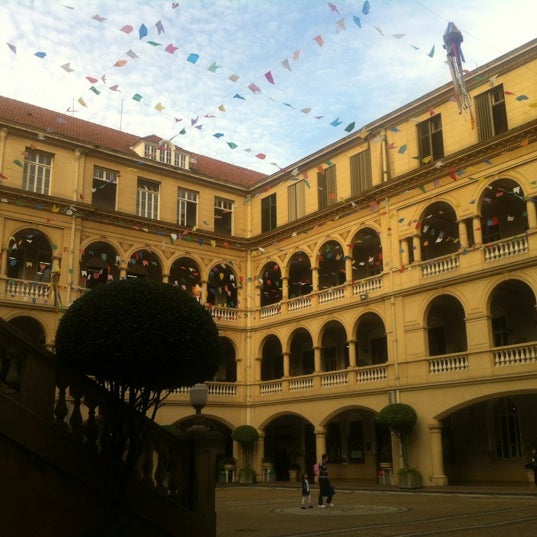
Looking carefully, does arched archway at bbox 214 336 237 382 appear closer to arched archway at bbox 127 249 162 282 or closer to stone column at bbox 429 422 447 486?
arched archway at bbox 127 249 162 282

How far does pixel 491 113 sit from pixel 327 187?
322 inches

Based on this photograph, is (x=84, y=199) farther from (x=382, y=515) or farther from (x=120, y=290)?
(x=120, y=290)

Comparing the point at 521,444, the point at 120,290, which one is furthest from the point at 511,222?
the point at 120,290

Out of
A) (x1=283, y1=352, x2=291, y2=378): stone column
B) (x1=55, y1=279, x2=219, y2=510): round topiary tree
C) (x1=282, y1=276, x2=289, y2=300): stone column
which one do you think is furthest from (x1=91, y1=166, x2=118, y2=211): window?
(x1=55, y1=279, x2=219, y2=510): round topiary tree

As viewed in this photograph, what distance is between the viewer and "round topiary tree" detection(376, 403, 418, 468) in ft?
76.0

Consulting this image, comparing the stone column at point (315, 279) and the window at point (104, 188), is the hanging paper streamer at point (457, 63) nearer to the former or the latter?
the stone column at point (315, 279)

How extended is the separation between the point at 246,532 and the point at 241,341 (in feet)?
67.1

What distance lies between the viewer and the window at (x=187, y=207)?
103ft

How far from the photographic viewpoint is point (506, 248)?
73.3ft

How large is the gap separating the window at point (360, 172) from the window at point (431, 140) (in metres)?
2.53

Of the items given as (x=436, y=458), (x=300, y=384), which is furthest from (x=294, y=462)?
(x=436, y=458)

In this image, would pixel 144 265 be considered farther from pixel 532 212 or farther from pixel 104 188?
pixel 532 212

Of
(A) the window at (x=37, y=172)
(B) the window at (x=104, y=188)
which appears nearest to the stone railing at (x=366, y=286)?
(B) the window at (x=104, y=188)

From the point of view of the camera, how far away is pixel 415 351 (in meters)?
24.3
